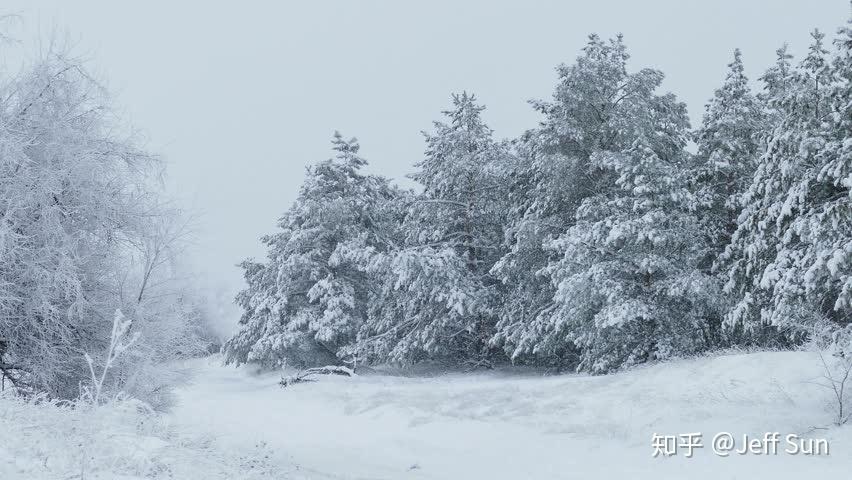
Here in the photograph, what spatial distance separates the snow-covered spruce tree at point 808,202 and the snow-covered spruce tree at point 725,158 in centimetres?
468

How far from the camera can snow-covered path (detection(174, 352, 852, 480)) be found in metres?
10.6

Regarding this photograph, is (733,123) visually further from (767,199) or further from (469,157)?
(469,157)

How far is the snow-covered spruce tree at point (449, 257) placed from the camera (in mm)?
25375

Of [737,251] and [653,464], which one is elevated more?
[737,251]

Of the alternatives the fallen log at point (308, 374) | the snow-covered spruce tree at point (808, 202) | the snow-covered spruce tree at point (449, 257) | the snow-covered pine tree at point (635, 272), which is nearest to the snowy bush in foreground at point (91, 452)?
the snow-covered spruce tree at point (808, 202)

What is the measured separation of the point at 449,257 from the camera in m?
25.6

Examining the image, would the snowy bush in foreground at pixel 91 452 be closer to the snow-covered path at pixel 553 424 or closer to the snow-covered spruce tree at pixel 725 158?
the snow-covered path at pixel 553 424

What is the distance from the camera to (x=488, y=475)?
11.2 m

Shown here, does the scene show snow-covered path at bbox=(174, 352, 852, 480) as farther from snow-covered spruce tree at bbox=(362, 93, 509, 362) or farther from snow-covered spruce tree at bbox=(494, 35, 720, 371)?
snow-covered spruce tree at bbox=(362, 93, 509, 362)

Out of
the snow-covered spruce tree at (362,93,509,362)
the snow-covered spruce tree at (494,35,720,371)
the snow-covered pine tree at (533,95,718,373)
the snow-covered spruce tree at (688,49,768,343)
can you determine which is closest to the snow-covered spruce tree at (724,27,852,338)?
the snow-covered pine tree at (533,95,718,373)

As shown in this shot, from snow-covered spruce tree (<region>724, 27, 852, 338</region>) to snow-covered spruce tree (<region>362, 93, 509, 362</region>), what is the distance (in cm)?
1060

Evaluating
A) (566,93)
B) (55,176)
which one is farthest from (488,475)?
(566,93)

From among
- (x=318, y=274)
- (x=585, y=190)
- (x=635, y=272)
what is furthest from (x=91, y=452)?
(x=318, y=274)

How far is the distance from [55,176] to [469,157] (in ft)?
58.3
